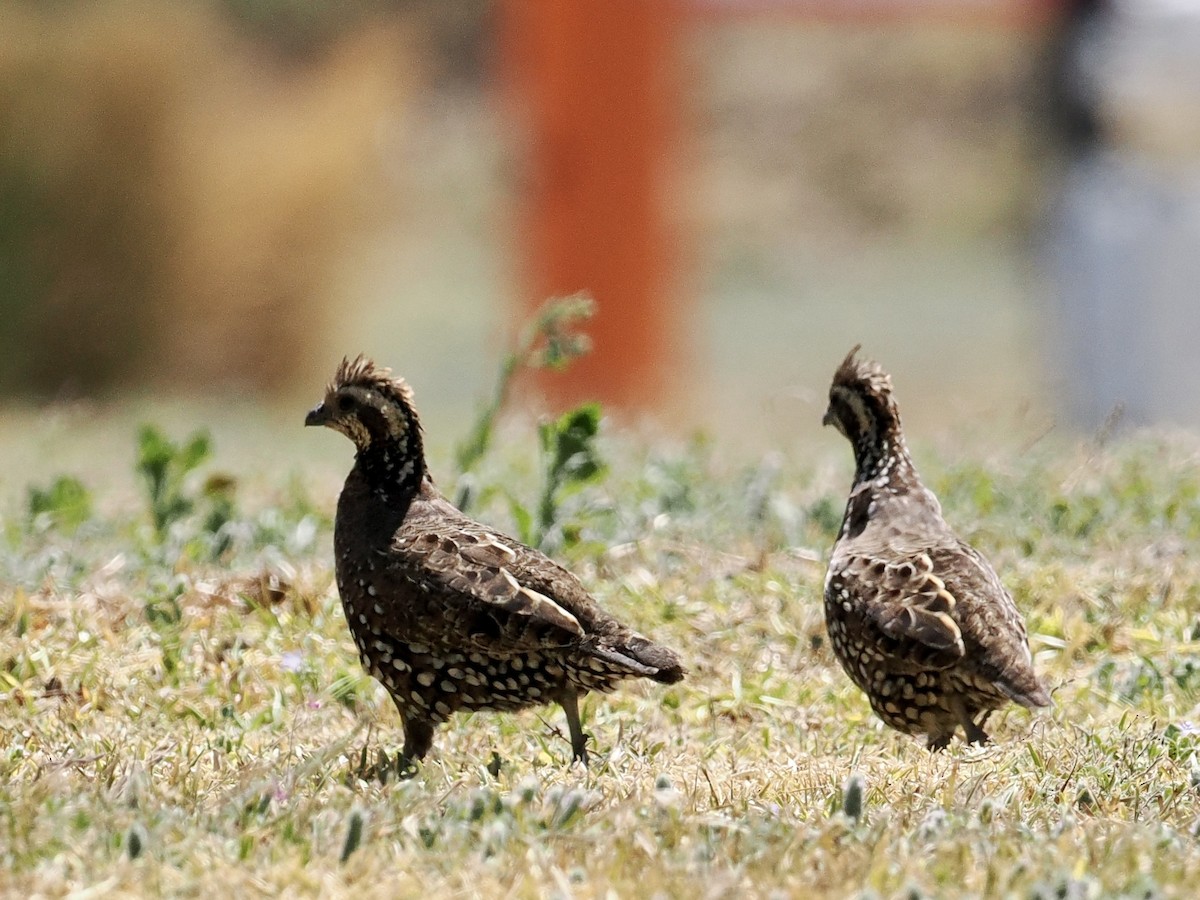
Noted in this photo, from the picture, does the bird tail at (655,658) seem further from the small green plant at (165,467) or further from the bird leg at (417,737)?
the small green plant at (165,467)

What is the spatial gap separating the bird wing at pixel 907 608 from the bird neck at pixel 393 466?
4.03 ft

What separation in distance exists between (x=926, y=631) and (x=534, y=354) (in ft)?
7.62

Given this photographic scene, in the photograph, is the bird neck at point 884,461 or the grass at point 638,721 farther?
the bird neck at point 884,461

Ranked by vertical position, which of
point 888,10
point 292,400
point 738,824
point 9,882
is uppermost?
point 888,10

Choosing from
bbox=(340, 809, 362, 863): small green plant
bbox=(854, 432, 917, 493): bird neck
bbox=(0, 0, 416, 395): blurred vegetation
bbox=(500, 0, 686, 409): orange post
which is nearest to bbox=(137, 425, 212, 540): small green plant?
bbox=(854, 432, 917, 493): bird neck

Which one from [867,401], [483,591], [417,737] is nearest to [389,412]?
[483,591]

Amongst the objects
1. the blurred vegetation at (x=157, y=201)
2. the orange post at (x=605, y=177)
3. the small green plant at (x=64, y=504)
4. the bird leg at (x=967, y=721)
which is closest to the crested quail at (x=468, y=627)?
the bird leg at (x=967, y=721)

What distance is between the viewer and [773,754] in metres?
5.14

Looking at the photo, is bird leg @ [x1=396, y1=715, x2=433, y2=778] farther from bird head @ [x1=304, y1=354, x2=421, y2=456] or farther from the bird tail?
bird head @ [x1=304, y1=354, x2=421, y2=456]

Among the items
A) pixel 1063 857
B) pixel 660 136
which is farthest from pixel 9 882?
pixel 660 136

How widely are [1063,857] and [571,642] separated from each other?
148cm

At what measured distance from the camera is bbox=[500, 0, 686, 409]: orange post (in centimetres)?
1295

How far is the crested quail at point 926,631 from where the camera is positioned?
498 cm

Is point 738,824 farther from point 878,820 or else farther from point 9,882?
point 9,882
